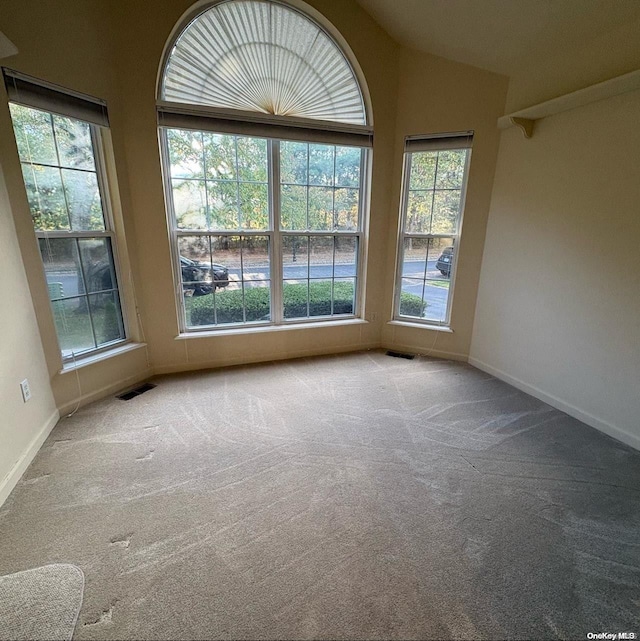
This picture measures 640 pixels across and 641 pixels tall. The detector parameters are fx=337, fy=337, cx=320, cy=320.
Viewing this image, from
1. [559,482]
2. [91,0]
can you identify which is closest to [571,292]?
[559,482]

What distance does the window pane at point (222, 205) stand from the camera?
2918mm

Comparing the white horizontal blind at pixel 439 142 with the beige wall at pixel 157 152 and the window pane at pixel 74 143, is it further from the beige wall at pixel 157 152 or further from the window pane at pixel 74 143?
the window pane at pixel 74 143

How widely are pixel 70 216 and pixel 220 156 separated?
123cm

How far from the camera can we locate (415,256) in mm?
3467

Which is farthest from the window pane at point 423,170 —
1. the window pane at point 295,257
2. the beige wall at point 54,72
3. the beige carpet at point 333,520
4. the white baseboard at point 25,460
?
the white baseboard at point 25,460

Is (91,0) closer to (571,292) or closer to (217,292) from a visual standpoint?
(217,292)

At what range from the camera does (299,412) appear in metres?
2.51

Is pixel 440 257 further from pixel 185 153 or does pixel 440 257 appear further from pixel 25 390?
pixel 25 390

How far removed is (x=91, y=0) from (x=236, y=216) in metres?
1.62

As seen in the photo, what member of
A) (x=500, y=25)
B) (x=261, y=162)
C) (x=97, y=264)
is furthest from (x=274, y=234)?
(x=500, y=25)

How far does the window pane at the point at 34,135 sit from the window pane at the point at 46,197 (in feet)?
0.19

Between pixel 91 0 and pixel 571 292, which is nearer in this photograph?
pixel 91 0

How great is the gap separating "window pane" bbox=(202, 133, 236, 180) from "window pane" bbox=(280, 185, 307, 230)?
0.49m

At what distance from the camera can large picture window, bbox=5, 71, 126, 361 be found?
82.1 inches
